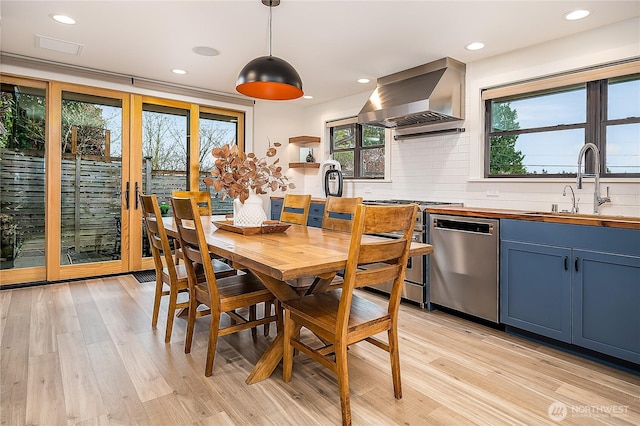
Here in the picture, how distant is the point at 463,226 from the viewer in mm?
3172

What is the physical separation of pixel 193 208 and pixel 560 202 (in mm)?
2969

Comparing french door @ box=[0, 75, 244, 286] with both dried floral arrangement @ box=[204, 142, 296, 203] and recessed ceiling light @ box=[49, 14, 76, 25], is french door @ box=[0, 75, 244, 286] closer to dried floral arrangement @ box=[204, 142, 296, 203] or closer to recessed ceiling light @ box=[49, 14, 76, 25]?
recessed ceiling light @ box=[49, 14, 76, 25]

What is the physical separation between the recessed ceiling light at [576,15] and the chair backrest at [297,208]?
A: 240 cm

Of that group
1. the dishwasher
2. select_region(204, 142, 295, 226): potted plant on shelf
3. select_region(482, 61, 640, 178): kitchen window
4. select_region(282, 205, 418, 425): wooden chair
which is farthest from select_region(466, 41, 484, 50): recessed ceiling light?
select_region(282, 205, 418, 425): wooden chair

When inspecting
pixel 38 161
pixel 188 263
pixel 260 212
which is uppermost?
pixel 38 161

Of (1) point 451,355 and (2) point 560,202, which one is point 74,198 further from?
(2) point 560,202

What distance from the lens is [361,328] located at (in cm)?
179

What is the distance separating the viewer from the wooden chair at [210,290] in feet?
6.88

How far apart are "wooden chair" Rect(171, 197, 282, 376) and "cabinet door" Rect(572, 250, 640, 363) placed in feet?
6.43

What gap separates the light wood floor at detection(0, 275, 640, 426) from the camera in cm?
180

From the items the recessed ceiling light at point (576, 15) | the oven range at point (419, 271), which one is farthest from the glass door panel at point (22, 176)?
the recessed ceiling light at point (576, 15)

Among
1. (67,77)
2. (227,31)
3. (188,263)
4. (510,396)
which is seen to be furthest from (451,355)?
(67,77)

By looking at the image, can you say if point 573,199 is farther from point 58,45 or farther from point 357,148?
point 58,45

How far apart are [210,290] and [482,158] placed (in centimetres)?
297
